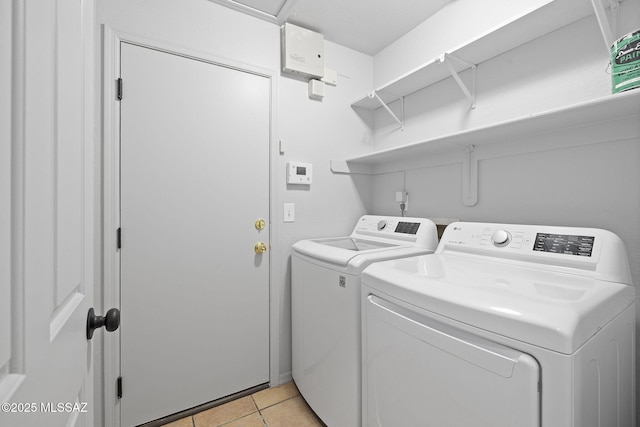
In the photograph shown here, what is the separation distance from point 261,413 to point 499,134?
211 cm

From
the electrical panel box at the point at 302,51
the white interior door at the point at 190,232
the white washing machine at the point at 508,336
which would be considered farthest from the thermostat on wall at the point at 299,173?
the white washing machine at the point at 508,336

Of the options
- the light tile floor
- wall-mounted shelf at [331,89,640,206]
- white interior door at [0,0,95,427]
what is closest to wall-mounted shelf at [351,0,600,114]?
wall-mounted shelf at [331,89,640,206]

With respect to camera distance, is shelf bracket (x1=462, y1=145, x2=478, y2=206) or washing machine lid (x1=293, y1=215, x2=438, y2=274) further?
shelf bracket (x1=462, y1=145, x2=478, y2=206)

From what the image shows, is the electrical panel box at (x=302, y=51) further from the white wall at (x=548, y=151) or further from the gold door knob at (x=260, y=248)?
the gold door knob at (x=260, y=248)

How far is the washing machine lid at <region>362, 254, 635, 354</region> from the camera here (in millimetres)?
644

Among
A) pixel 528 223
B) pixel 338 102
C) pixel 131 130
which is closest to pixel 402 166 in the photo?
pixel 338 102

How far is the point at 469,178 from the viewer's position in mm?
1681

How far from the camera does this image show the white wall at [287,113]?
5.13 feet

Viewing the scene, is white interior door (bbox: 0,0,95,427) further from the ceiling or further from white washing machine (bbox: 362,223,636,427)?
the ceiling

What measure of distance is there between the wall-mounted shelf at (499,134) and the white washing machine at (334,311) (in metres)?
0.48

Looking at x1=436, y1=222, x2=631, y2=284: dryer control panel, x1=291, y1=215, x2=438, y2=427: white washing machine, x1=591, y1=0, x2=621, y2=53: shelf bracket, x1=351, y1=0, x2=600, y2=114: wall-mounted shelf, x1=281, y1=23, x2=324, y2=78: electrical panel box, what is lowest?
x1=291, y1=215, x2=438, y2=427: white washing machine

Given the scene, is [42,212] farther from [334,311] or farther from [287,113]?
[287,113]

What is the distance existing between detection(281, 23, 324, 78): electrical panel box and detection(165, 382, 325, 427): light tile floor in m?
2.28

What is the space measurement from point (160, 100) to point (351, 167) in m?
1.44
